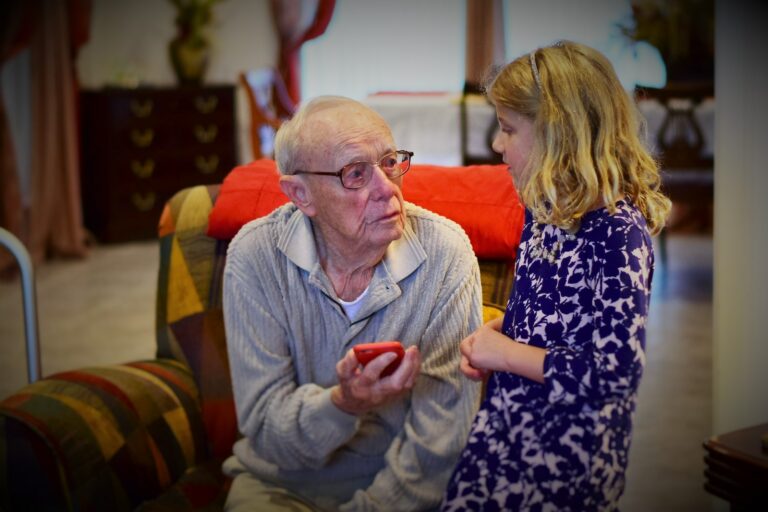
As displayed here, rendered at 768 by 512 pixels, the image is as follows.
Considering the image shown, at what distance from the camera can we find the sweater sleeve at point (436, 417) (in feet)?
5.14

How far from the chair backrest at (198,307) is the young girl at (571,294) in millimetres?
655

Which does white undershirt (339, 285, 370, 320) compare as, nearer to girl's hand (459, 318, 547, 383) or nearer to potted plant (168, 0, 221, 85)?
girl's hand (459, 318, 547, 383)

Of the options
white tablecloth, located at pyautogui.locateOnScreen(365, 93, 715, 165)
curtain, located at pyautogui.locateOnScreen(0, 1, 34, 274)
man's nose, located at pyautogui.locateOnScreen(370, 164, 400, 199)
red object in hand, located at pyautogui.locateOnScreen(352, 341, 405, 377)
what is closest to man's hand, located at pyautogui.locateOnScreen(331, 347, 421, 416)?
red object in hand, located at pyautogui.locateOnScreen(352, 341, 405, 377)

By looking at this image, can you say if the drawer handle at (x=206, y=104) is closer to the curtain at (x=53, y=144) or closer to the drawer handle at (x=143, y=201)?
the drawer handle at (x=143, y=201)

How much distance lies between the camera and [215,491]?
1769 mm

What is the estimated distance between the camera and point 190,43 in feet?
21.2

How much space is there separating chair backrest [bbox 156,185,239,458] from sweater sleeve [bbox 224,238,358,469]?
27 cm

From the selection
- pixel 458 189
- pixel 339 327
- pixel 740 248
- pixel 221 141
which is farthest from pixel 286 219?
pixel 221 141

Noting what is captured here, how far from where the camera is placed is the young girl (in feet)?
4.13

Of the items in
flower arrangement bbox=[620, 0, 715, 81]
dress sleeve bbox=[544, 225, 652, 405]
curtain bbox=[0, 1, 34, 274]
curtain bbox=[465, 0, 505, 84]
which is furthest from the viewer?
curtain bbox=[465, 0, 505, 84]

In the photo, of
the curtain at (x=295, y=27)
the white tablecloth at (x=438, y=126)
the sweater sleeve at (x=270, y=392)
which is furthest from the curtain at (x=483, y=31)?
the sweater sleeve at (x=270, y=392)

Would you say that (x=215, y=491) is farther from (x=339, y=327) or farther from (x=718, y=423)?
(x=718, y=423)

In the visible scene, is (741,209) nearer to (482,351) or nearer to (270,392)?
(482,351)

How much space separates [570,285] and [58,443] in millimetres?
888
